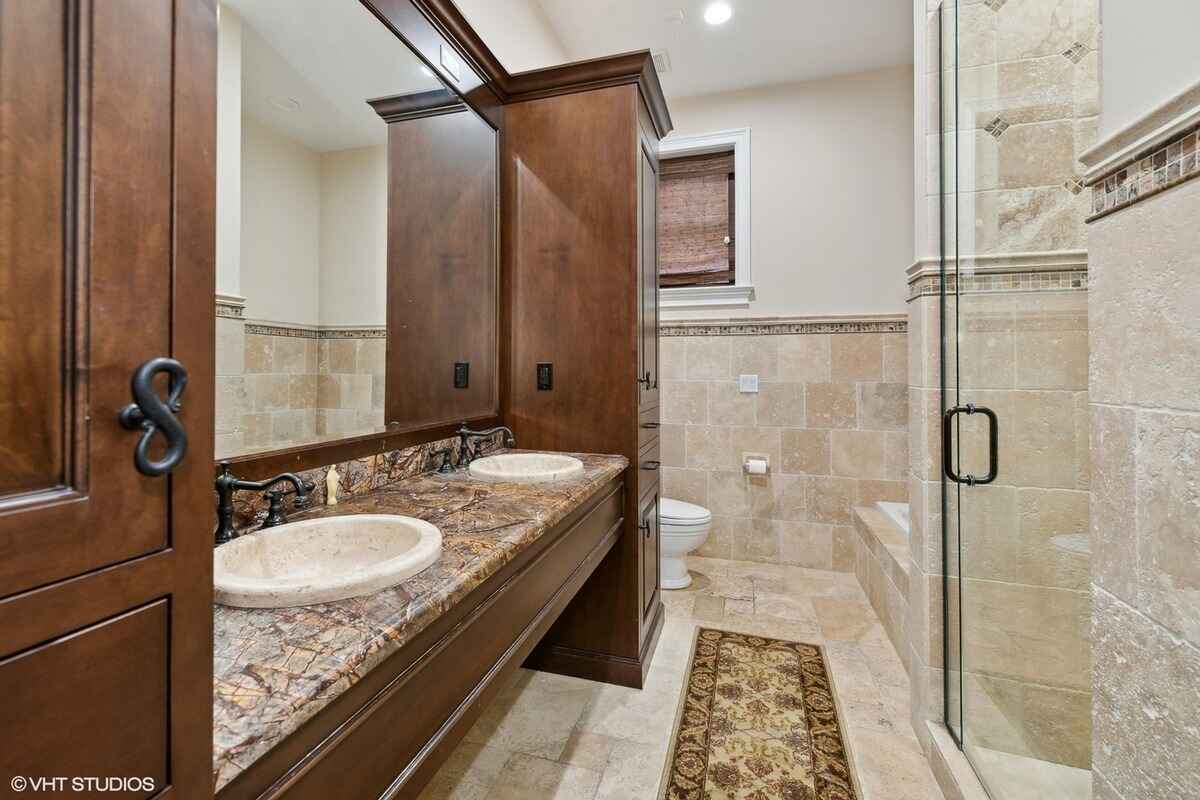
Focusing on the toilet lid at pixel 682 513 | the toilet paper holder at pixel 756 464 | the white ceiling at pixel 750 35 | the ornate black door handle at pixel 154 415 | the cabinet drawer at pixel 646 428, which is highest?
the white ceiling at pixel 750 35

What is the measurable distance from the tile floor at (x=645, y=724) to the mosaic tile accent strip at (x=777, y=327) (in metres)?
1.50

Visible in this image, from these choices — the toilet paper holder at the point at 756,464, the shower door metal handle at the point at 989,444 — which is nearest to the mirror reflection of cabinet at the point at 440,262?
the shower door metal handle at the point at 989,444

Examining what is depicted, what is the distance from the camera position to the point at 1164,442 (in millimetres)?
647

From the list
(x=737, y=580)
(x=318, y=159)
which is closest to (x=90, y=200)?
(x=318, y=159)

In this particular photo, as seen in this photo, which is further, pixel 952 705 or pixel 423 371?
pixel 423 371

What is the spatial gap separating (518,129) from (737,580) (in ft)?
8.19

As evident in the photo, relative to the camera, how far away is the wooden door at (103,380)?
0.33 meters

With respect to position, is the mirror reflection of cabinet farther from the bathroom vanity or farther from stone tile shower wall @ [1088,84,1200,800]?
stone tile shower wall @ [1088,84,1200,800]

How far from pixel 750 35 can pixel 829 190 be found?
0.93 m

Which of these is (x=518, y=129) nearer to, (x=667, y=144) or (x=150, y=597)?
(x=667, y=144)

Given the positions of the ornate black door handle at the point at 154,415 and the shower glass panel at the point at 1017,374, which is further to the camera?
the shower glass panel at the point at 1017,374

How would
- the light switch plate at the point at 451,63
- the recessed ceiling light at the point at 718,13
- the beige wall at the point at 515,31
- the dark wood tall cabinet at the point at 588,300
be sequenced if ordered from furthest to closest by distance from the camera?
the recessed ceiling light at the point at 718,13 < the beige wall at the point at 515,31 < the dark wood tall cabinet at the point at 588,300 < the light switch plate at the point at 451,63

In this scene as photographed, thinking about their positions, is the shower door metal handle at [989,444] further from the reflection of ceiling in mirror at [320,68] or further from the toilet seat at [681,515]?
the reflection of ceiling in mirror at [320,68]

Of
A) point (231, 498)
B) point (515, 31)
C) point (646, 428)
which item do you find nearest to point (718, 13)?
point (515, 31)
